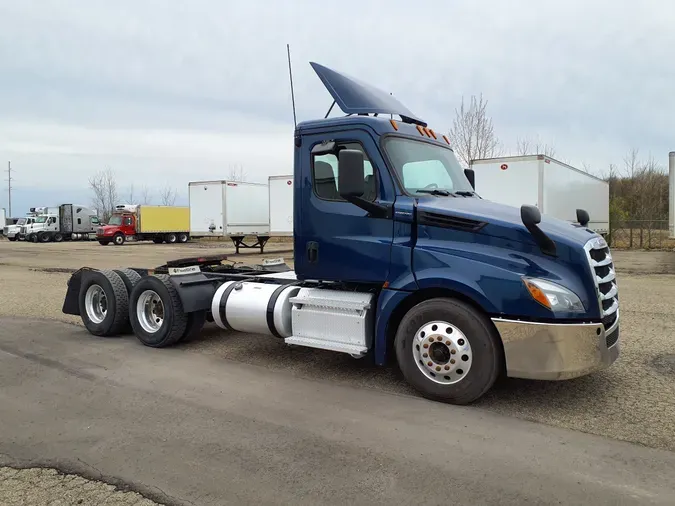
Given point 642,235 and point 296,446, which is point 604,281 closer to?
point 296,446

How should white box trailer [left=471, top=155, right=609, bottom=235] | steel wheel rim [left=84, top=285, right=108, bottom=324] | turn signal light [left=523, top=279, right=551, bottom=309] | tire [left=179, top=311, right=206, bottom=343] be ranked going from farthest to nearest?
1. white box trailer [left=471, top=155, right=609, bottom=235]
2. steel wheel rim [left=84, top=285, right=108, bottom=324]
3. tire [left=179, top=311, right=206, bottom=343]
4. turn signal light [left=523, top=279, right=551, bottom=309]

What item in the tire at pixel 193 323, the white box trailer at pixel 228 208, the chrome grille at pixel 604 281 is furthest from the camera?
the white box trailer at pixel 228 208

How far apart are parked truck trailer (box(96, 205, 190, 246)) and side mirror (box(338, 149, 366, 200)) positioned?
128 ft

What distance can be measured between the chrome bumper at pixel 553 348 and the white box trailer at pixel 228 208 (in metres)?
22.8

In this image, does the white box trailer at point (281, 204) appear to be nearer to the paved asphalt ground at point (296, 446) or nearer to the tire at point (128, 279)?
the tire at point (128, 279)

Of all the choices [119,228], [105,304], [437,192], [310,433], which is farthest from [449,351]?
[119,228]

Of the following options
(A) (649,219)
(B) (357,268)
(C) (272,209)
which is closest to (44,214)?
(C) (272,209)

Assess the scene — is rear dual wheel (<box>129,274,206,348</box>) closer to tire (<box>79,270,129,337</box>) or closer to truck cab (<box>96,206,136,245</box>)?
tire (<box>79,270,129,337</box>)

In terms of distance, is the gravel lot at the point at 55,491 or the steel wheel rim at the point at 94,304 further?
the steel wheel rim at the point at 94,304

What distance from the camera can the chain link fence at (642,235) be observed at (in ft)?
97.1

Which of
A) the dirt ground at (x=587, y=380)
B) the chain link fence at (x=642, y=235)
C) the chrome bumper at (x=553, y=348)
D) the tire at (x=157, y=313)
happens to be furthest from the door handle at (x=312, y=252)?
the chain link fence at (x=642, y=235)

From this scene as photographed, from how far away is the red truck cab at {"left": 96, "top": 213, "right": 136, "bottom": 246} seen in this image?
4062 cm

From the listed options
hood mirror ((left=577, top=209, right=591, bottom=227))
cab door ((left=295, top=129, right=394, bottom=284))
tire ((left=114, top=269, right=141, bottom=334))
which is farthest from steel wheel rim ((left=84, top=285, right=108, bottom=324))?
hood mirror ((left=577, top=209, right=591, bottom=227))

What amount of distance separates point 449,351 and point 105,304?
5.41 m
